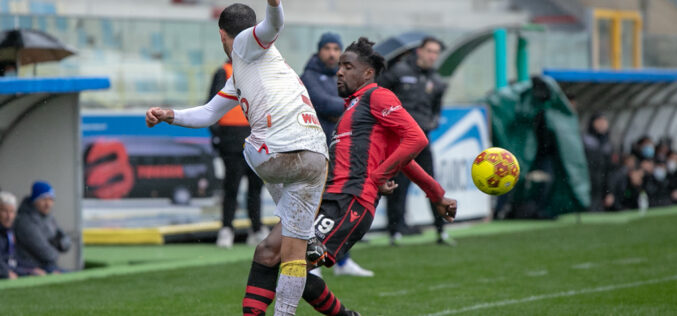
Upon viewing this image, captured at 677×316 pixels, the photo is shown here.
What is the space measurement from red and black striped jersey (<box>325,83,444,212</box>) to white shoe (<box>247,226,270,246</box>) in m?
5.48

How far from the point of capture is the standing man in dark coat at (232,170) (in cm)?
1131

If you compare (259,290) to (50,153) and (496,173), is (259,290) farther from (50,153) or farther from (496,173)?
(50,153)

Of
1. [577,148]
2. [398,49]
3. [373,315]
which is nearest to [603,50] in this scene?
[577,148]

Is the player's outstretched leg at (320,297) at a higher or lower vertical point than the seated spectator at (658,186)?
higher

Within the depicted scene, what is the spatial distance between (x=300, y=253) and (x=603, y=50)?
1667 centimetres

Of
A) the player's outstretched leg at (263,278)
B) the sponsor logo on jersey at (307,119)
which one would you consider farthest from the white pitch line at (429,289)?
the sponsor logo on jersey at (307,119)

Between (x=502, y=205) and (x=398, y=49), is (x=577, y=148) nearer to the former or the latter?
(x=502, y=205)

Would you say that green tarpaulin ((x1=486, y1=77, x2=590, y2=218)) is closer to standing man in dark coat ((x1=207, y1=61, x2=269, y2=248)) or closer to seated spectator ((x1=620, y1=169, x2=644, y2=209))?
seated spectator ((x1=620, y1=169, x2=644, y2=209))

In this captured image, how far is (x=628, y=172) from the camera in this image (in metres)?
17.0

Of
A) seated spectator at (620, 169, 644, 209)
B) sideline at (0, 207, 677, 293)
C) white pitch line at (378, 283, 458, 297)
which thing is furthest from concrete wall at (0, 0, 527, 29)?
white pitch line at (378, 283, 458, 297)

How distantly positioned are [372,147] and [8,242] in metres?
4.80

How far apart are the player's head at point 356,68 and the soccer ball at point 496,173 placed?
907 mm

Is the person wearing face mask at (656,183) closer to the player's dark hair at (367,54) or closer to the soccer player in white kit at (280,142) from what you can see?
the player's dark hair at (367,54)

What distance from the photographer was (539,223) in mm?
14742
